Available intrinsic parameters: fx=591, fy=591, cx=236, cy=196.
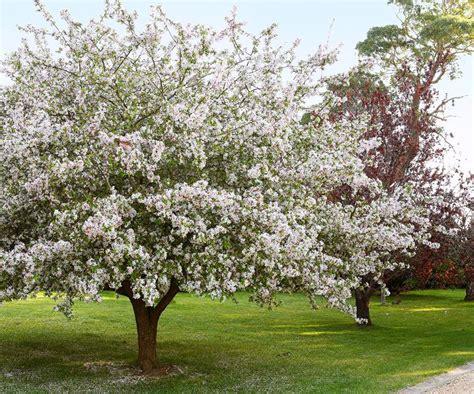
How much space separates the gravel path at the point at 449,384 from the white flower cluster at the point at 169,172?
9.02ft

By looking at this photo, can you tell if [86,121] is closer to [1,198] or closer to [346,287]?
[1,198]

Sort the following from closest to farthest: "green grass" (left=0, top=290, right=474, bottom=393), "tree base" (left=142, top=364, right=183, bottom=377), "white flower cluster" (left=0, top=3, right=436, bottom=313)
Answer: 1. "white flower cluster" (left=0, top=3, right=436, bottom=313)
2. "green grass" (left=0, top=290, right=474, bottom=393)
3. "tree base" (left=142, top=364, right=183, bottom=377)

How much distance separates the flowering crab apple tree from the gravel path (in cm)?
283

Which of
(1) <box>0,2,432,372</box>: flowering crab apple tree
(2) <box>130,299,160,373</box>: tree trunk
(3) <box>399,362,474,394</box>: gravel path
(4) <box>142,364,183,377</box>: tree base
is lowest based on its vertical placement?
(3) <box>399,362,474,394</box>: gravel path

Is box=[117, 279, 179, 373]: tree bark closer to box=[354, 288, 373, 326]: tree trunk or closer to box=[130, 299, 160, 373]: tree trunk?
box=[130, 299, 160, 373]: tree trunk

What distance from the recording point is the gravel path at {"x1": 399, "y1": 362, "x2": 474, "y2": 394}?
14.2 meters

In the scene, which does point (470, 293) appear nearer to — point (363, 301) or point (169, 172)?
point (363, 301)

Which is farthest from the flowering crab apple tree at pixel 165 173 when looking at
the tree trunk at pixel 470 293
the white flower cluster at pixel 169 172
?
the tree trunk at pixel 470 293

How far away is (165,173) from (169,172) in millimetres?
100

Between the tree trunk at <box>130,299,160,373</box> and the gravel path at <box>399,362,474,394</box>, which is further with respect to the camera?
the tree trunk at <box>130,299,160,373</box>


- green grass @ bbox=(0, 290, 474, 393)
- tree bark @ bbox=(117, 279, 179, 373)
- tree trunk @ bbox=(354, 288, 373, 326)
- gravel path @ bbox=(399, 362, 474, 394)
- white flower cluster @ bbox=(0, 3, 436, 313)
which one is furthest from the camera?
tree trunk @ bbox=(354, 288, 373, 326)

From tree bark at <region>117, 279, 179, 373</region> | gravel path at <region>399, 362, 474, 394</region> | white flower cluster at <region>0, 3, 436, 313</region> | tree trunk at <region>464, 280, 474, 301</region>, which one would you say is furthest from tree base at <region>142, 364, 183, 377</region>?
tree trunk at <region>464, 280, 474, 301</region>

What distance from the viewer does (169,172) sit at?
13320 mm

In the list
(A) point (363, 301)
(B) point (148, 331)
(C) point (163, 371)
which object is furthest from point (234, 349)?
(A) point (363, 301)
